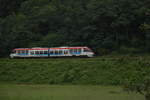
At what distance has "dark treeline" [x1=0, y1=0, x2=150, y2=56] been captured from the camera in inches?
2073

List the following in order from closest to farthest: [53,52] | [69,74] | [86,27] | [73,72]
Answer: [69,74] → [73,72] → [53,52] → [86,27]

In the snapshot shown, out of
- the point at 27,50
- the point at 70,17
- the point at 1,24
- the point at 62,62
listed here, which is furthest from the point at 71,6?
the point at 62,62

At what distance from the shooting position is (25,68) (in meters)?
36.6

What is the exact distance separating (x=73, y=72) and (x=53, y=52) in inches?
580

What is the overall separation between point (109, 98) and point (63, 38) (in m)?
36.2

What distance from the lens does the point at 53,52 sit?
47438 millimetres

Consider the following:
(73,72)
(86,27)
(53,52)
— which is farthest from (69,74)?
(86,27)

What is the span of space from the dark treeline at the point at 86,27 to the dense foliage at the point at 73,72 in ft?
55.1

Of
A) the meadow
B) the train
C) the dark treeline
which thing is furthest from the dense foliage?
the dark treeline

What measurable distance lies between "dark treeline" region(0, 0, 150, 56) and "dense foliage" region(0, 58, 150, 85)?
661 inches

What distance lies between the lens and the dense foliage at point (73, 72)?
101 ft

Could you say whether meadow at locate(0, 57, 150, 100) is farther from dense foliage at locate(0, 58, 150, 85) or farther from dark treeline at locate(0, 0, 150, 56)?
dark treeline at locate(0, 0, 150, 56)

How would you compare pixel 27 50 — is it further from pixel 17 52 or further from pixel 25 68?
pixel 25 68

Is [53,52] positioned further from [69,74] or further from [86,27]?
[69,74]
